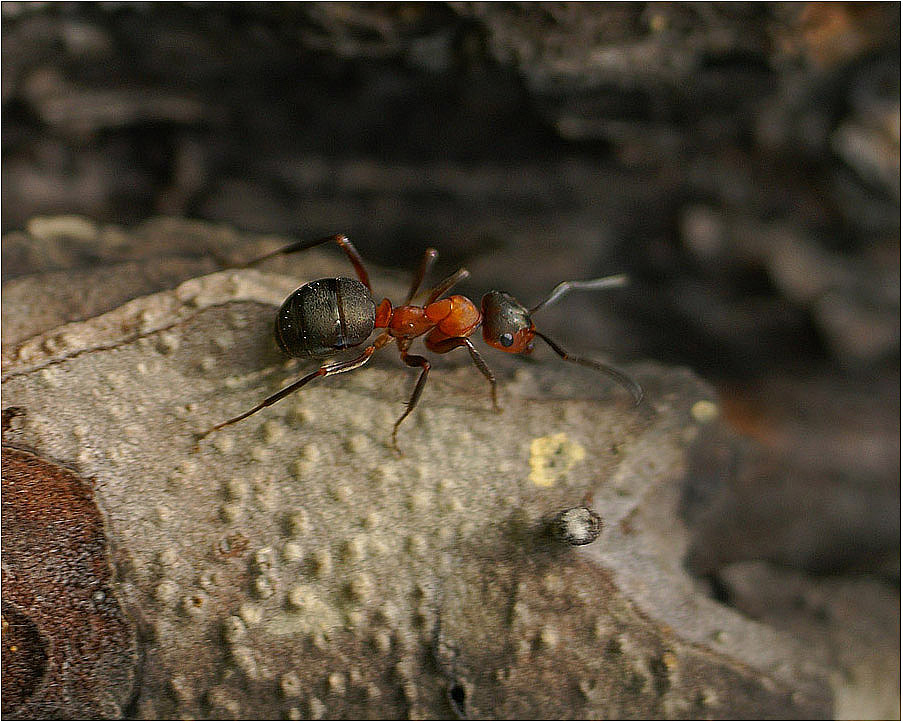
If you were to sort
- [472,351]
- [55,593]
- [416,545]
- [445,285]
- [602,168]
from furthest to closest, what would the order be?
[602,168], [445,285], [472,351], [416,545], [55,593]

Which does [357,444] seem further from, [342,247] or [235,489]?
[342,247]

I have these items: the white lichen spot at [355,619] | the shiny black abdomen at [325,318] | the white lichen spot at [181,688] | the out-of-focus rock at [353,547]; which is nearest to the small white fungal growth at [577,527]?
the out-of-focus rock at [353,547]

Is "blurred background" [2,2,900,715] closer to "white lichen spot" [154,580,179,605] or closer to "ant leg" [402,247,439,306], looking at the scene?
"ant leg" [402,247,439,306]

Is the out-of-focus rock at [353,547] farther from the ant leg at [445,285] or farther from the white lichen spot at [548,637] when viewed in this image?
the ant leg at [445,285]

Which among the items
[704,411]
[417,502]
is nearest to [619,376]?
[704,411]

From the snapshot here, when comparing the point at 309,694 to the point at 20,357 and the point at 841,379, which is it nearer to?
the point at 20,357

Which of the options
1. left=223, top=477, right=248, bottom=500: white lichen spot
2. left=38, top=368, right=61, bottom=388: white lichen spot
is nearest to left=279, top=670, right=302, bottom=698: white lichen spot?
left=223, top=477, right=248, bottom=500: white lichen spot

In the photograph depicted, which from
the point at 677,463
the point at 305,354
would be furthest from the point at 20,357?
the point at 677,463
